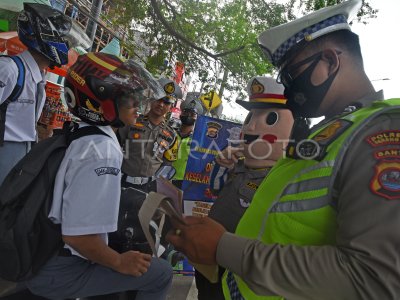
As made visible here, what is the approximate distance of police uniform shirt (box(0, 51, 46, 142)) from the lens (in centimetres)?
259

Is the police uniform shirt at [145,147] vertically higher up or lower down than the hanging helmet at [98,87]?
lower down

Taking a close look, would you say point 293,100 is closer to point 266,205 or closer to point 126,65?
point 266,205

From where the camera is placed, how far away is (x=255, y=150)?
97.4 inches

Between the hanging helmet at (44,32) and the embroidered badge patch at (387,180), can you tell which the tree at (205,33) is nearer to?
the hanging helmet at (44,32)

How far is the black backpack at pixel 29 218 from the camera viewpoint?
1.53 m

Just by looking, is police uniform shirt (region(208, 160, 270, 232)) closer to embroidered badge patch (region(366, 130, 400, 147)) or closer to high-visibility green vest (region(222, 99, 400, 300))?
high-visibility green vest (region(222, 99, 400, 300))

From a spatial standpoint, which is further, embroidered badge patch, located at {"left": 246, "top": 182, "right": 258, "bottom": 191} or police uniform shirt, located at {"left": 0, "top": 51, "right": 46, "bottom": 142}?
police uniform shirt, located at {"left": 0, "top": 51, "right": 46, "bottom": 142}

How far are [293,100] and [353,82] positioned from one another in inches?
9.7

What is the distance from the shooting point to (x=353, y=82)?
1200mm

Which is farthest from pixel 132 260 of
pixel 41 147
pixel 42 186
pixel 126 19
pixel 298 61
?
pixel 126 19

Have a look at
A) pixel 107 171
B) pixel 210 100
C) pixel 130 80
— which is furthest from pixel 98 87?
pixel 210 100

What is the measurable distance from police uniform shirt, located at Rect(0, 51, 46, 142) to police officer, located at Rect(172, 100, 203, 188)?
8.25 feet

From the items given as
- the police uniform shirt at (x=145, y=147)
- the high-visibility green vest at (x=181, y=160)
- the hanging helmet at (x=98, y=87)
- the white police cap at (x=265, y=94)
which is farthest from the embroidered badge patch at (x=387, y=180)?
the high-visibility green vest at (x=181, y=160)

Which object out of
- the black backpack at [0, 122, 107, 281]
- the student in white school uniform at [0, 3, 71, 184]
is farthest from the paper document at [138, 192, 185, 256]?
the student in white school uniform at [0, 3, 71, 184]
